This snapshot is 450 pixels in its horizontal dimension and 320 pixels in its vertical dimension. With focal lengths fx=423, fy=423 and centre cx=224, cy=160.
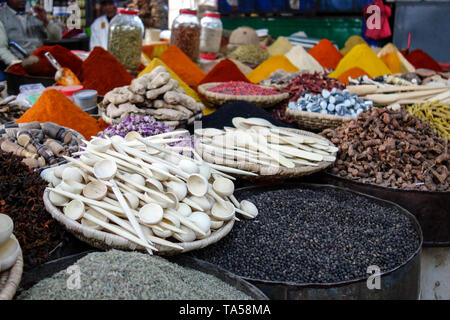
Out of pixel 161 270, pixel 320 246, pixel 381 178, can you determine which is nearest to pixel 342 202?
pixel 381 178

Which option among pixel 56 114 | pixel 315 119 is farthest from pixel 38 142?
pixel 315 119

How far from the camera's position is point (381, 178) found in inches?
69.4

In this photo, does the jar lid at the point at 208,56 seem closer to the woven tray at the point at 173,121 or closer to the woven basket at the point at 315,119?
the woven basket at the point at 315,119

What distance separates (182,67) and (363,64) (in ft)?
4.84

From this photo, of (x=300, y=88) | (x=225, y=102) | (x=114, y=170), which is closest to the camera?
(x=114, y=170)

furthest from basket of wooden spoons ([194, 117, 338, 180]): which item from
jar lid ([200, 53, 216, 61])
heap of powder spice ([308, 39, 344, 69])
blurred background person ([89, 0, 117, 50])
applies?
blurred background person ([89, 0, 117, 50])

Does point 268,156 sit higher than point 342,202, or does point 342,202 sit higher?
point 268,156

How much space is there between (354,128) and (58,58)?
1943mm

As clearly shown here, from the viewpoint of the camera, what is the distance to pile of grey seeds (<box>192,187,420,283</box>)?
1173 millimetres

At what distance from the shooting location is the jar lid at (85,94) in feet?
7.48

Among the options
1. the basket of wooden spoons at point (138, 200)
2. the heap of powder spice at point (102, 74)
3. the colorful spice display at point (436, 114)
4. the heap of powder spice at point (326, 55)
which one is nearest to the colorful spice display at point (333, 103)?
the colorful spice display at point (436, 114)

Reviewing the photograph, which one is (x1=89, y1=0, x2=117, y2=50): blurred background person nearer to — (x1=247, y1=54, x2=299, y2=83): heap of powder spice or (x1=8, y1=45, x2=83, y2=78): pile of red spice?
(x1=8, y1=45, x2=83, y2=78): pile of red spice

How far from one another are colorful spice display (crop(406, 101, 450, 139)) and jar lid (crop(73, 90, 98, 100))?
1838 millimetres
